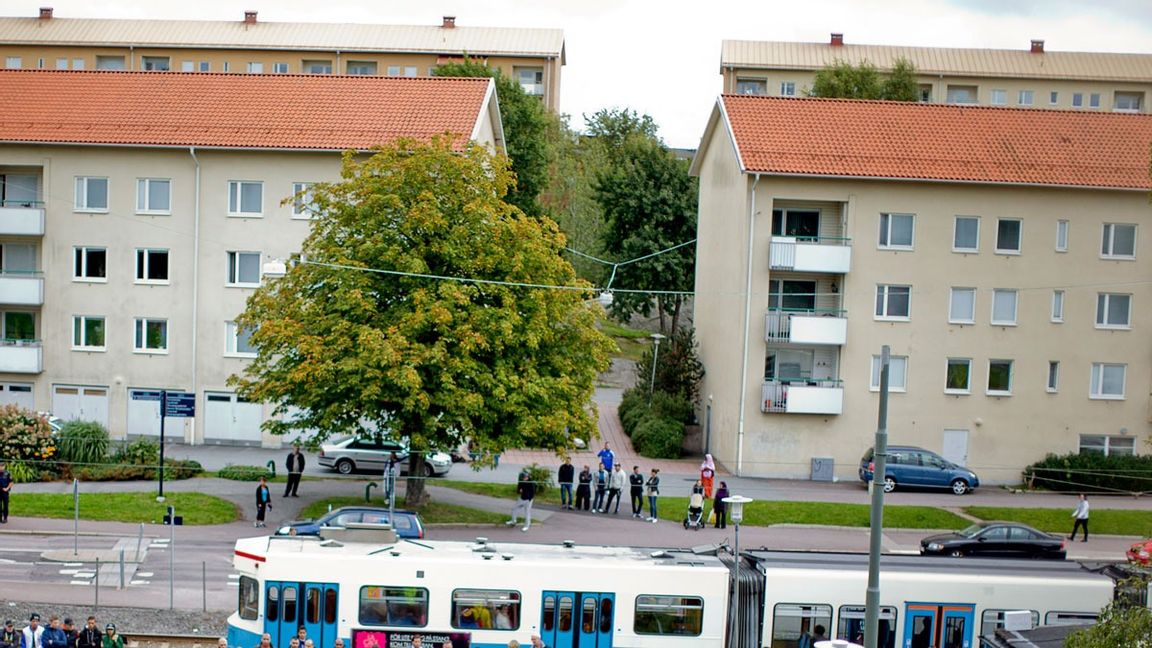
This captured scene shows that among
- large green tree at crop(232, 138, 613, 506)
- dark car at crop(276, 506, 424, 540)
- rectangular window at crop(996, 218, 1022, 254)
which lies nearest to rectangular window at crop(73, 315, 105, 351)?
large green tree at crop(232, 138, 613, 506)

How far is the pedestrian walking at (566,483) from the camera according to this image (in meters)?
36.2

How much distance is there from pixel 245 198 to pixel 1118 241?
32.7 meters

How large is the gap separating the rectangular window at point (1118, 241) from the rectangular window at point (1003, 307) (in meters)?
3.84

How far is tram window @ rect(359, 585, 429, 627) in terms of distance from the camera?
19750 millimetres

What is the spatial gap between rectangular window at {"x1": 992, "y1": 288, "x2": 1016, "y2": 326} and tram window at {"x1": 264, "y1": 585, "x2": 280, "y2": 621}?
31988 millimetres

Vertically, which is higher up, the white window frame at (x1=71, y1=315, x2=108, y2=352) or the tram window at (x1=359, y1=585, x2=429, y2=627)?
the white window frame at (x1=71, y1=315, x2=108, y2=352)

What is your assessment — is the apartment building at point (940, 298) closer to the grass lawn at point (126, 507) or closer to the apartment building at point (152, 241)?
the apartment building at point (152, 241)

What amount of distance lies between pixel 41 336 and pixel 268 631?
101 feet

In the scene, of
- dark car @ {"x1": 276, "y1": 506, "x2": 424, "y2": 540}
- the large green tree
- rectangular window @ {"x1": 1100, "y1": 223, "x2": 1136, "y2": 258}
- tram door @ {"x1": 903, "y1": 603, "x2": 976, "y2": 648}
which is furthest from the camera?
rectangular window @ {"x1": 1100, "y1": 223, "x2": 1136, "y2": 258}

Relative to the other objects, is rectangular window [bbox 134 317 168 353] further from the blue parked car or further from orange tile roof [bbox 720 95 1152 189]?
the blue parked car

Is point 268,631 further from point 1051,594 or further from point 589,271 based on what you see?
point 589,271

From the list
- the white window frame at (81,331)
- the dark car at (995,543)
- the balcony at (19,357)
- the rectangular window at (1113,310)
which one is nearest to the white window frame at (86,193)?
the white window frame at (81,331)

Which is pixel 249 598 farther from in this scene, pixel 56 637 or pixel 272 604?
pixel 56 637

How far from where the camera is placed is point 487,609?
1991 centimetres
